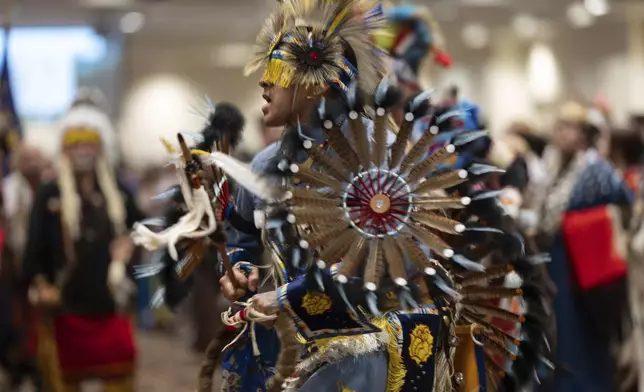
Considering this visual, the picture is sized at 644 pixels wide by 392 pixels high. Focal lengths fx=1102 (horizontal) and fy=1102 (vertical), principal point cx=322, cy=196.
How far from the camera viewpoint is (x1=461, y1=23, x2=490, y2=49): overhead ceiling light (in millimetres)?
13039

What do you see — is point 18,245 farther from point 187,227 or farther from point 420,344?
point 420,344

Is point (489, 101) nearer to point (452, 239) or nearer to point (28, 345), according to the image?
point (28, 345)

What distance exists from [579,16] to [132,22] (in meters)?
5.32

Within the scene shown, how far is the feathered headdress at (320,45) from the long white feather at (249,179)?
0.75ft

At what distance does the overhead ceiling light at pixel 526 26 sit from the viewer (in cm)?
1257

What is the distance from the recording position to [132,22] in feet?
44.1

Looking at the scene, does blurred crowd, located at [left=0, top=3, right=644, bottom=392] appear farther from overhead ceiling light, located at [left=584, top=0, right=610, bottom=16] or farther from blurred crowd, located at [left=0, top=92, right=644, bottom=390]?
overhead ceiling light, located at [left=584, top=0, right=610, bottom=16]

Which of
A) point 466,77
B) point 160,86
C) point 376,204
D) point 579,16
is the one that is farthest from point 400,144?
point 160,86

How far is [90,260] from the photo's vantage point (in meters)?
5.05

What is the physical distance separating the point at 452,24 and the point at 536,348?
10.3 meters

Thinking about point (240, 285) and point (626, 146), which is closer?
point (240, 285)

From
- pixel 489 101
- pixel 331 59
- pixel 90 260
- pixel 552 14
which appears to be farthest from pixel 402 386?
pixel 489 101

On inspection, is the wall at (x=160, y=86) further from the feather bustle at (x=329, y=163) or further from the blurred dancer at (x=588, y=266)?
the feather bustle at (x=329, y=163)

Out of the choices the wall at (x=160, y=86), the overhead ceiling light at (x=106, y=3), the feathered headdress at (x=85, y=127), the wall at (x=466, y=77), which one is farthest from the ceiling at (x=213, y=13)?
the feathered headdress at (x=85, y=127)
